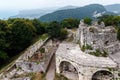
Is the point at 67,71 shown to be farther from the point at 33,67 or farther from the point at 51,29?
the point at 51,29

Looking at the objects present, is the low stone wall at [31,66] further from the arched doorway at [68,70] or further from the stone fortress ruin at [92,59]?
the arched doorway at [68,70]

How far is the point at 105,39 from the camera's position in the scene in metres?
39.2

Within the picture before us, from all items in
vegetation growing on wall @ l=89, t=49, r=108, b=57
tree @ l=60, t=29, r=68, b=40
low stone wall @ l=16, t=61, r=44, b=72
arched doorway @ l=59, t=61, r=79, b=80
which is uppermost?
vegetation growing on wall @ l=89, t=49, r=108, b=57

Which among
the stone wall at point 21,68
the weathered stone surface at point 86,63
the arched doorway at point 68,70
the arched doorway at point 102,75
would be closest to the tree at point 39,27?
the stone wall at point 21,68

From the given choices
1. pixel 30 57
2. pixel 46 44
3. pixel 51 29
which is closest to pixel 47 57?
pixel 30 57

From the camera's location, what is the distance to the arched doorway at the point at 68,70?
3831 cm

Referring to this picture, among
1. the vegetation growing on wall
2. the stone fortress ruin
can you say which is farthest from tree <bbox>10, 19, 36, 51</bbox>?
the vegetation growing on wall

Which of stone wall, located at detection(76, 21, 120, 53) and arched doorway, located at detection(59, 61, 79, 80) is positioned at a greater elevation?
stone wall, located at detection(76, 21, 120, 53)

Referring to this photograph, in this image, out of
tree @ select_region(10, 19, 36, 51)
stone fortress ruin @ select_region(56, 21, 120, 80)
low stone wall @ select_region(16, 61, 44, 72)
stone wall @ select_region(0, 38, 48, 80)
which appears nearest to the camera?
stone fortress ruin @ select_region(56, 21, 120, 80)

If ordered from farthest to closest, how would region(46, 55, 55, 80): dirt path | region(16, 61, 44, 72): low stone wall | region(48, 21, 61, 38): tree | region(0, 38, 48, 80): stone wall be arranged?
1. region(48, 21, 61, 38): tree
2. region(16, 61, 44, 72): low stone wall
3. region(0, 38, 48, 80): stone wall
4. region(46, 55, 55, 80): dirt path

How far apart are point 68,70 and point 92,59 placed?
572 cm

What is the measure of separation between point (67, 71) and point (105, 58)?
6807 millimetres

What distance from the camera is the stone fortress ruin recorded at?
34.0 m

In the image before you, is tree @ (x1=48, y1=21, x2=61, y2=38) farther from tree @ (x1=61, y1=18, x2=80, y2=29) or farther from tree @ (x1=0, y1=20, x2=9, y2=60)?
tree @ (x1=0, y1=20, x2=9, y2=60)
